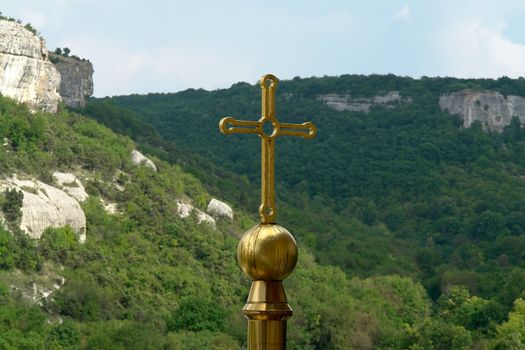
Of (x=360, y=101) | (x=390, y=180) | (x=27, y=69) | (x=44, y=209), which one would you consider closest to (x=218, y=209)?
(x=27, y=69)

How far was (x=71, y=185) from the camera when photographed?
300ft

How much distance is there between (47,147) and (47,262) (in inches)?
617

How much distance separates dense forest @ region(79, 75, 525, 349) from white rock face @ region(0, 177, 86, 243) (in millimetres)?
15116

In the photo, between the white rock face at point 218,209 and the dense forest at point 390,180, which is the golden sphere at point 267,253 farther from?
the white rock face at point 218,209

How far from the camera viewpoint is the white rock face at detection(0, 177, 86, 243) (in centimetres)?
8212

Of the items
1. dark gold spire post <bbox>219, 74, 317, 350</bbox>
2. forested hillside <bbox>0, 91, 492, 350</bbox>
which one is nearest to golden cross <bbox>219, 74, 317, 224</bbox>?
dark gold spire post <bbox>219, 74, 317, 350</bbox>

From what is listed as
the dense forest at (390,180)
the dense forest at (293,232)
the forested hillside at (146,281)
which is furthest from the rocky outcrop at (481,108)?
the forested hillside at (146,281)

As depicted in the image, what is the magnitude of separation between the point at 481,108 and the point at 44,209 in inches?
4266

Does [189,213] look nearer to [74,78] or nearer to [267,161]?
[74,78]

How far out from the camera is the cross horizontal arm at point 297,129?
32.4ft

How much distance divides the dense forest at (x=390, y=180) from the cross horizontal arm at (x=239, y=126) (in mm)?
70763

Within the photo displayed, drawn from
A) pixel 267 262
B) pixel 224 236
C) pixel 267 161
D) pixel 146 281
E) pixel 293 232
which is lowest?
pixel 293 232

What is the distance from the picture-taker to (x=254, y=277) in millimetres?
9484

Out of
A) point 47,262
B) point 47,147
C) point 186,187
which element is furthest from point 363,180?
point 47,262
